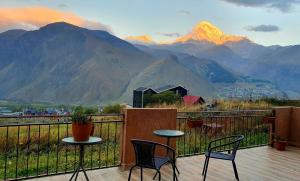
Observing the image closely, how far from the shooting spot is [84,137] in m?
3.69

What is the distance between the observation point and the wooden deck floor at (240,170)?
467 cm

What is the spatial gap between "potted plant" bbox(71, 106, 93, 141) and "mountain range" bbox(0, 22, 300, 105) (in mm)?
39563

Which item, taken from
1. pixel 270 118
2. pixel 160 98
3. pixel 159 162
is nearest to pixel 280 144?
pixel 270 118

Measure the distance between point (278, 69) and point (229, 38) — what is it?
29.2 metres

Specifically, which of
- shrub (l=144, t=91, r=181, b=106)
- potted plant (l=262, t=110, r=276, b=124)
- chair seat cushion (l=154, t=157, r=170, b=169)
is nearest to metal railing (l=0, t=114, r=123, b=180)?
chair seat cushion (l=154, t=157, r=170, b=169)

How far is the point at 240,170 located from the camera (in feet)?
17.4

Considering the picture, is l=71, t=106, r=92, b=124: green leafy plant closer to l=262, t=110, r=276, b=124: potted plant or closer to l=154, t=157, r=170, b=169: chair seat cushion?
l=154, t=157, r=170, b=169: chair seat cushion

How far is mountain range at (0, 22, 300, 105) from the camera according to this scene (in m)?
56.2

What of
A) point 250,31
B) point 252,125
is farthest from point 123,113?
point 250,31

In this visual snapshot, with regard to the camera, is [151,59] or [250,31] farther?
[151,59]

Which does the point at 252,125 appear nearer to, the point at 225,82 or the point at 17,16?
the point at 17,16

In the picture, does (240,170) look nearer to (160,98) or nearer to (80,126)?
(80,126)

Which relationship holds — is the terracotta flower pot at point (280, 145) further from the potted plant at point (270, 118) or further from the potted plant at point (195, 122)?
the potted plant at point (195, 122)

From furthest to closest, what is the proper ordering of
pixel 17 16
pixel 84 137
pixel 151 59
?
pixel 151 59 → pixel 17 16 → pixel 84 137
